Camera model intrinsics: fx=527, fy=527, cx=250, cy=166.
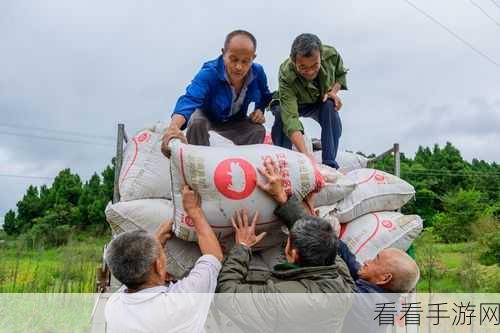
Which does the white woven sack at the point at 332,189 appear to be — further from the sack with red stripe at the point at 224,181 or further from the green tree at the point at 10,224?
the green tree at the point at 10,224

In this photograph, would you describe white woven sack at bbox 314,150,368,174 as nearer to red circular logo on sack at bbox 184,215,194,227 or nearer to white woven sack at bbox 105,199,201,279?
white woven sack at bbox 105,199,201,279

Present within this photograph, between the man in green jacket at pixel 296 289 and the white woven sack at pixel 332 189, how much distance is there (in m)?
0.55

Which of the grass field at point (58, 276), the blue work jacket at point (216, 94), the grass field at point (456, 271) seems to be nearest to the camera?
the blue work jacket at point (216, 94)

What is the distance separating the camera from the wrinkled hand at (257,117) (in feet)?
8.46

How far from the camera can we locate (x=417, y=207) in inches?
669

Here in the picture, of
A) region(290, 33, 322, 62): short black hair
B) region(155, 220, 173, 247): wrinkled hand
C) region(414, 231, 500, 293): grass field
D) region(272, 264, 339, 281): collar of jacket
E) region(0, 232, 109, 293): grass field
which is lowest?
region(414, 231, 500, 293): grass field

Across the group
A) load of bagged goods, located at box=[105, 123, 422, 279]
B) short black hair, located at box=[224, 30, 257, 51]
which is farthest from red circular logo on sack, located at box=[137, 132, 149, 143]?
short black hair, located at box=[224, 30, 257, 51]

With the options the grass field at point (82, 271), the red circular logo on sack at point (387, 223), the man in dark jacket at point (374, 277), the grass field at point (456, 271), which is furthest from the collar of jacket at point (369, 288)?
the grass field at point (456, 271)

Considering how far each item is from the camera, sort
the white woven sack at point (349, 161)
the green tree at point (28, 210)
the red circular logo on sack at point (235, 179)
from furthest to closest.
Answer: the green tree at point (28, 210) → the white woven sack at point (349, 161) → the red circular logo on sack at point (235, 179)

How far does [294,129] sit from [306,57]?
0.34 metres

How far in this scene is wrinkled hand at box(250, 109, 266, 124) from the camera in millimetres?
2578

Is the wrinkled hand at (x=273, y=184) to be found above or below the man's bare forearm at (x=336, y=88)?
below

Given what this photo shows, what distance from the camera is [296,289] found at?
1668 millimetres

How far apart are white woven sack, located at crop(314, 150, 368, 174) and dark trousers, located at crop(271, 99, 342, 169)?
0.39 metres
